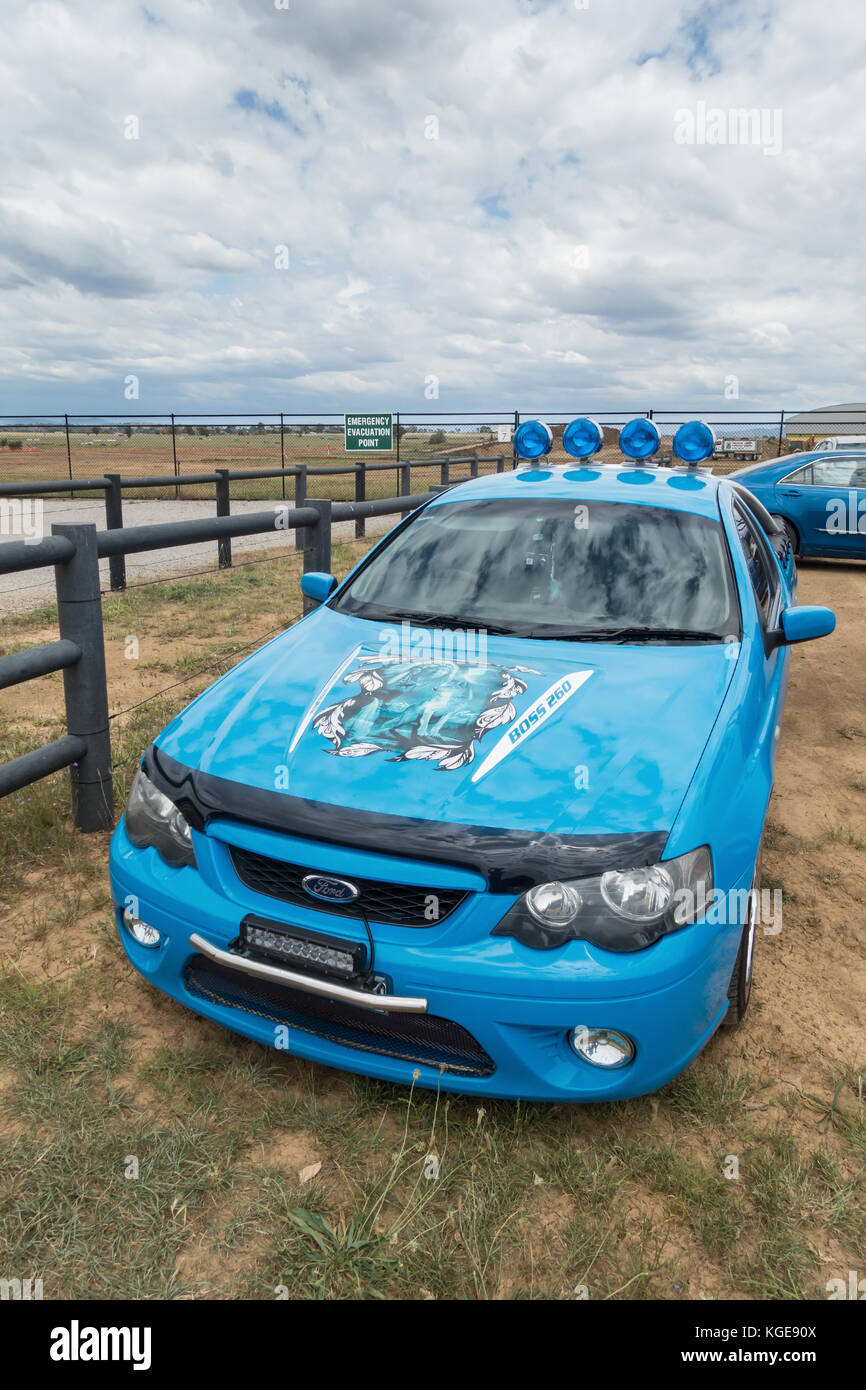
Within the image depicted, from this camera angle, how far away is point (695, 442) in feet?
13.4

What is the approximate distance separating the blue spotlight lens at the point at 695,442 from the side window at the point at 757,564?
30cm

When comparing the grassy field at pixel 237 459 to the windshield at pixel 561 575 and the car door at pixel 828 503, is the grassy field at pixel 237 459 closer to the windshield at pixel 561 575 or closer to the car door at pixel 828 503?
the car door at pixel 828 503

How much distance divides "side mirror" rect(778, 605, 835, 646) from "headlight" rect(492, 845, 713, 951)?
1.44 meters

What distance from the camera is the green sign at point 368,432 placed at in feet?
60.2

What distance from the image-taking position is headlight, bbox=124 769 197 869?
234 cm

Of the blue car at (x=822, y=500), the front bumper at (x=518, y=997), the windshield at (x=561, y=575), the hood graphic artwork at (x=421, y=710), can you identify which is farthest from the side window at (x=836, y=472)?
the front bumper at (x=518, y=997)

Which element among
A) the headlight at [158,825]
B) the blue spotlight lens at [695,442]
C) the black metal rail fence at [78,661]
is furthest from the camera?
the blue spotlight lens at [695,442]

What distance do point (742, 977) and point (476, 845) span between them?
1.00m

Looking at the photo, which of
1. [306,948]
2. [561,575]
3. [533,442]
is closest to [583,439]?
[533,442]

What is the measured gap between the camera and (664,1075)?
208 centimetres

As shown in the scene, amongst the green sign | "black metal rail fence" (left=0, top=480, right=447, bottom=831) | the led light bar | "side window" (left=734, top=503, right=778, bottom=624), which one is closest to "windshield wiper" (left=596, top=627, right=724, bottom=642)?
"side window" (left=734, top=503, right=778, bottom=624)

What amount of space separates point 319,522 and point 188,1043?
3.09 m
